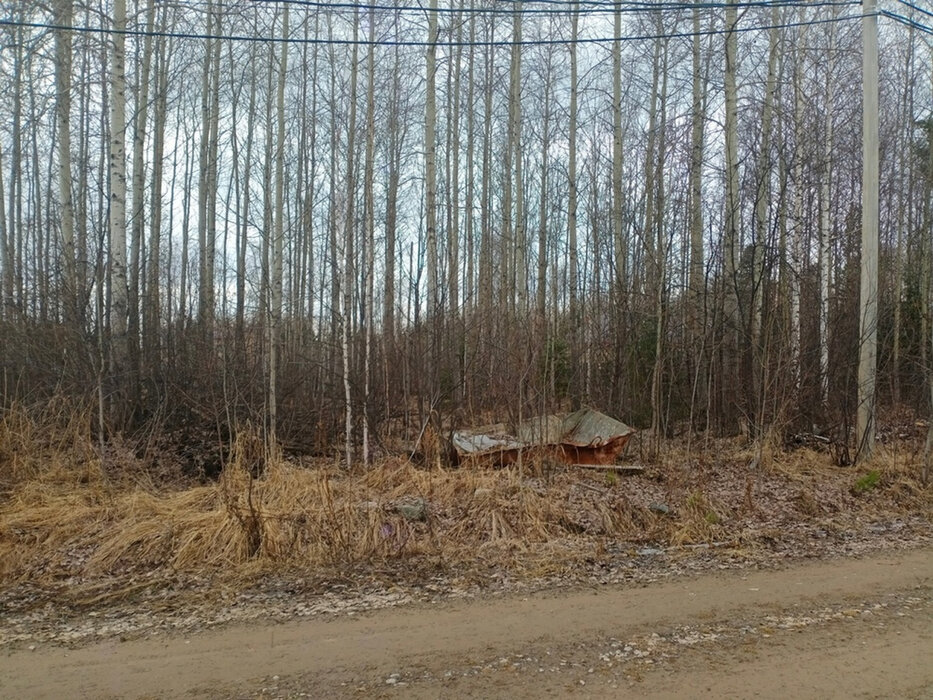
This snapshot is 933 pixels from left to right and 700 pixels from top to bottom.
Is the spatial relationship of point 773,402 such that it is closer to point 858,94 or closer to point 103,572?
point 103,572

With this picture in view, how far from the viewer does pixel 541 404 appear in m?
9.24

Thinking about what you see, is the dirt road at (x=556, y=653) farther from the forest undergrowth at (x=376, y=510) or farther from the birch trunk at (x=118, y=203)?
the birch trunk at (x=118, y=203)

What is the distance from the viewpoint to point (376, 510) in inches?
248

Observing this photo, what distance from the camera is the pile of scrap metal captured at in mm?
8570

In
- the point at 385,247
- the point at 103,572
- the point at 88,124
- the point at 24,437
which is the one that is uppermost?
the point at 88,124

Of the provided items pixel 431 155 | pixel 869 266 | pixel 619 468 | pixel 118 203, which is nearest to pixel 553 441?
pixel 619 468

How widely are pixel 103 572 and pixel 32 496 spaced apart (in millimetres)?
2486

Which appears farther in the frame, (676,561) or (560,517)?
(560,517)

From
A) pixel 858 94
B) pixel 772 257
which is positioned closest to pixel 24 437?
pixel 772 257

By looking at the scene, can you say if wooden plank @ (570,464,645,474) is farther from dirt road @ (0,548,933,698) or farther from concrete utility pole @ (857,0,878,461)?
dirt road @ (0,548,933,698)

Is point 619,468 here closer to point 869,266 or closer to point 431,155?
point 869,266

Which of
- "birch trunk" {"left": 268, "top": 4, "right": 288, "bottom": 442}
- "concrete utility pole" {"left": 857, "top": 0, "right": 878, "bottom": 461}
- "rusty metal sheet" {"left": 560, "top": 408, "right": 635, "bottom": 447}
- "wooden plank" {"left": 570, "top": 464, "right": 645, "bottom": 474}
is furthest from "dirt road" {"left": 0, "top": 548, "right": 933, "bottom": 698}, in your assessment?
"concrete utility pole" {"left": 857, "top": 0, "right": 878, "bottom": 461}

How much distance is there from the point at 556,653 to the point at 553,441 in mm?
4992

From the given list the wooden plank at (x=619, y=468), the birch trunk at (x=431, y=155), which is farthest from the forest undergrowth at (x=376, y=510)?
the birch trunk at (x=431, y=155)
